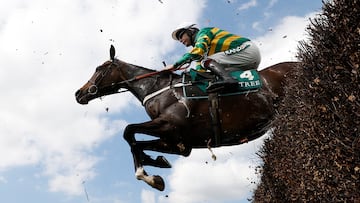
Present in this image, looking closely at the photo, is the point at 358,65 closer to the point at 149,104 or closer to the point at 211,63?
the point at 211,63

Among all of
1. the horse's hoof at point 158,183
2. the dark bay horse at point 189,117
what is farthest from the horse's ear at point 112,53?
the horse's hoof at point 158,183

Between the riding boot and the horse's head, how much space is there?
6.08 ft

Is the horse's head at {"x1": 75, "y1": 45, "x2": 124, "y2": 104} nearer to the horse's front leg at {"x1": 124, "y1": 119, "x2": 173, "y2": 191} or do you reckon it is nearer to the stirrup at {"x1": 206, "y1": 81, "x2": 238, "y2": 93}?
the horse's front leg at {"x1": 124, "y1": 119, "x2": 173, "y2": 191}

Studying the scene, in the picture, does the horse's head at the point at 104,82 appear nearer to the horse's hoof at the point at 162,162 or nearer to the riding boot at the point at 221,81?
the horse's hoof at the point at 162,162

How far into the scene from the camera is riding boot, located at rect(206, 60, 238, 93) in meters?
7.43

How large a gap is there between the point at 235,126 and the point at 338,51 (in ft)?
8.94

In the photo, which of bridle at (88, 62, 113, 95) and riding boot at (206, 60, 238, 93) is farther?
bridle at (88, 62, 113, 95)

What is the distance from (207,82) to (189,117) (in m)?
0.62

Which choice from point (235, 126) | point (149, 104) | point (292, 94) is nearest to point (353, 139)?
point (292, 94)

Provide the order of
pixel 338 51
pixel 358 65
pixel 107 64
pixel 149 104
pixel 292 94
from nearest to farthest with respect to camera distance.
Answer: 1. pixel 358 65
2. pixel 338 51
3. pixel 292 94
4. pixel 149 104
5. pixel 107 64

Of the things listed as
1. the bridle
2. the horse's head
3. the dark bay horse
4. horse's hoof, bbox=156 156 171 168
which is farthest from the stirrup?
the bridle

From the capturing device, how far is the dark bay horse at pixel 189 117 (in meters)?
7.59

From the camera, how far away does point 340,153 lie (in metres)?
4.94

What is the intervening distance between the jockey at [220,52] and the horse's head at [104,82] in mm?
1013
